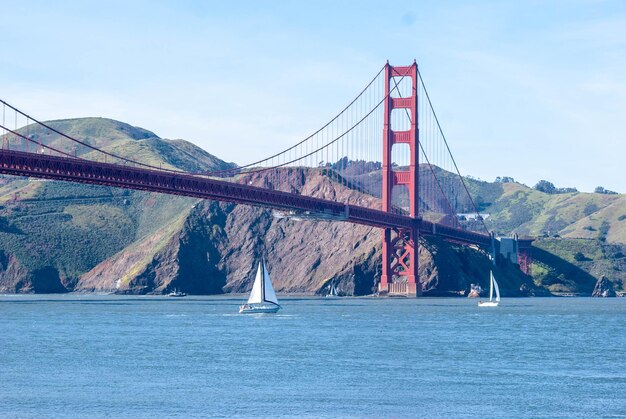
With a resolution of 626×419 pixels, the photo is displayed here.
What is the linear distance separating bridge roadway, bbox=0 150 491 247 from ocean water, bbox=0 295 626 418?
1094 cm

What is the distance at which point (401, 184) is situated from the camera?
134m

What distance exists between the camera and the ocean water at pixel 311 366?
136ft

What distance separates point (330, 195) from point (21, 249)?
4343cm

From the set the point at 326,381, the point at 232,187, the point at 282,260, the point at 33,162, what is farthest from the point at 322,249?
the point at 326,381

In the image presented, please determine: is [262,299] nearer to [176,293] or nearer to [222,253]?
[176,293]

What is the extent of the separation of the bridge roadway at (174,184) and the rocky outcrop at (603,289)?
44046mm

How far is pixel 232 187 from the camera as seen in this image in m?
108

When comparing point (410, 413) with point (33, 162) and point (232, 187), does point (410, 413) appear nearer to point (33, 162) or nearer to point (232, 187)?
point (33, 162)

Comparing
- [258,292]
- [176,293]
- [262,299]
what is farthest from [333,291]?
[262,299]

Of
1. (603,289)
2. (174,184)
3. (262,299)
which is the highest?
(174,184)

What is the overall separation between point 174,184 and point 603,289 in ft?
286

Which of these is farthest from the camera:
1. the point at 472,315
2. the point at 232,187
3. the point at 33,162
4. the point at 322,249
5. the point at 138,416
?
the point at 322,249

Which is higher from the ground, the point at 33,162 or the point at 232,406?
the point at 33,162

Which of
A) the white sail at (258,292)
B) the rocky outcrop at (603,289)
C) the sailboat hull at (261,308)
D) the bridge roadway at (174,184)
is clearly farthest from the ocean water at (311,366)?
the rocky outcrop at (603,289)
